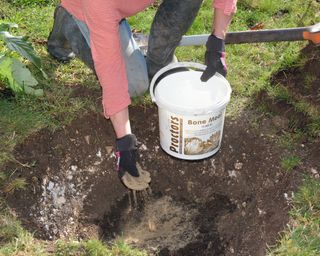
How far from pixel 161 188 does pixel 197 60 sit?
0.92 metres

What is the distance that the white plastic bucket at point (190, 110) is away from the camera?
2.36 metres

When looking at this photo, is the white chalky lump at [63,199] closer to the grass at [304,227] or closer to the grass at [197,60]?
the grass at [197,60]

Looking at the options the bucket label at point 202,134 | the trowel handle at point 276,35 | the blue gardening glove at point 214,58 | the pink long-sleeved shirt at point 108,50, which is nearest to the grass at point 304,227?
the bucket label at point 202,134

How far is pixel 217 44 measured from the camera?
2.54 meters

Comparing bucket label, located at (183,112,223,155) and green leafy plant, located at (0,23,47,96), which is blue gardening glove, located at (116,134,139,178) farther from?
green leafy plant, located at (0,23,47,96)

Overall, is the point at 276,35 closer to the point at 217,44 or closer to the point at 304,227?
the point at 217,44

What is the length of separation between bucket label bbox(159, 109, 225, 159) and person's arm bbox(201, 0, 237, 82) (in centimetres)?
23

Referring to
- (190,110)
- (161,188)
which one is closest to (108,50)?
(190,110)

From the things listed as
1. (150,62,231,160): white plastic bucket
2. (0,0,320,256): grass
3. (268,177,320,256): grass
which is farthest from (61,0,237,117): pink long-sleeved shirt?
(268,177,320,256): grass

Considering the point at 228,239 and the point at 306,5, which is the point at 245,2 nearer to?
the point at 306,5

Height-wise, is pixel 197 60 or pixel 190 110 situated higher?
pixel 190 110

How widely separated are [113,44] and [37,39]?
57.1 inches

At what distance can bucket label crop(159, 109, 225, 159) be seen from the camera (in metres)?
2.38

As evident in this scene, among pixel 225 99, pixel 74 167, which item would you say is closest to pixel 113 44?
pixel 225 99
